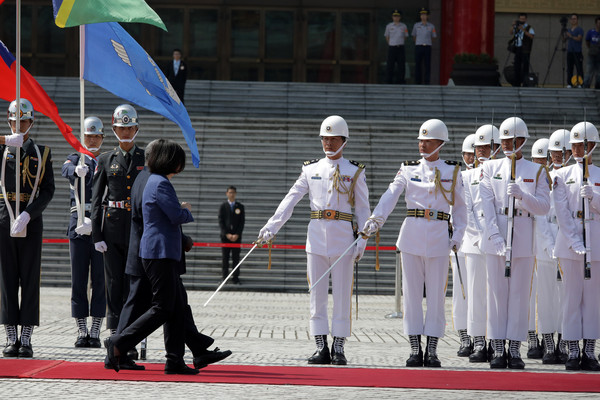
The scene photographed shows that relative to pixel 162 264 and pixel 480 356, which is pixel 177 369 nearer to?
pixel 162 264

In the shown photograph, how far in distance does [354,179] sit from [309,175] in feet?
1.46

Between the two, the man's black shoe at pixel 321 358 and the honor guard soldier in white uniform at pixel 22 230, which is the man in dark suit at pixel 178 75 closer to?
the honor guard soldier in white uniform at pixel 22 230

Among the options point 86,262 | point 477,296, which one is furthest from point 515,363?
point 86,262

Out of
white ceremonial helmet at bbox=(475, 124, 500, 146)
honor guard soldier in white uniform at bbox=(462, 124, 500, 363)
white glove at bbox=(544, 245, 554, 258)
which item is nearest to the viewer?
honor guard soldier in white uniform at bbox=(462, 124, 500, 363)

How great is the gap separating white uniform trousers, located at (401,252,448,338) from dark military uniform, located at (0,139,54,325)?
3401 mm

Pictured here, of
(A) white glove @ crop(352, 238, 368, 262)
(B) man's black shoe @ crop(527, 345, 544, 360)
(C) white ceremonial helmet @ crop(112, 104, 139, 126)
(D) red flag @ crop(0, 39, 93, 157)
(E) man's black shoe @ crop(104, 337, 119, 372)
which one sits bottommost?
(B) man's black shoe @ crop(527, 345, 544, 360)

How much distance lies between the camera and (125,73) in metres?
10.9

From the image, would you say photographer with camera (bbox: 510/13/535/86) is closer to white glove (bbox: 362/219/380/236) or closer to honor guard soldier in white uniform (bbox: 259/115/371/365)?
honor guard soldier in white uniform (bbox: 259/115/371/365)

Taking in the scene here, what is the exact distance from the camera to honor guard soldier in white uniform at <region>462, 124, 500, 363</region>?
11078 millimetres

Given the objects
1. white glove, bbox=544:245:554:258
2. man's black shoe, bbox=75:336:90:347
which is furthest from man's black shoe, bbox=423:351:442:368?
man's black shoe, bbox=75:336:90:347

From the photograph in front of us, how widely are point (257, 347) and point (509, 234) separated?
9.43ft

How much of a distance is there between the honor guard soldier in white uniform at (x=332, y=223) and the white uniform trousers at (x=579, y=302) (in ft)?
6.77

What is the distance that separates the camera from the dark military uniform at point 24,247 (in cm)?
1023

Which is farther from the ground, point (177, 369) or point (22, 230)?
point (22, 230)
